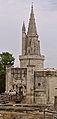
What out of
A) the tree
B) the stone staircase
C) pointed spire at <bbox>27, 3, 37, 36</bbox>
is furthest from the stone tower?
the stone staircase

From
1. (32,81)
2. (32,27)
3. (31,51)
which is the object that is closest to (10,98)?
(32,81)

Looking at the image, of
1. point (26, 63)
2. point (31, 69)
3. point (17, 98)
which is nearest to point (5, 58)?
point (26, 63)

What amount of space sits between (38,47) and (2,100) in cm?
1570

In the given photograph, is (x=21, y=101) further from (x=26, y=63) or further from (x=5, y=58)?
(x=5, y=58)

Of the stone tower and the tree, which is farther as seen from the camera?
the tree

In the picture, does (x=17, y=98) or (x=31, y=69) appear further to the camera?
(x=31, y=69)

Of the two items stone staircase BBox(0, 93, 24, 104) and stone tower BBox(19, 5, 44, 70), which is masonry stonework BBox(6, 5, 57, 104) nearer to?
stone tower BBox(19, 5, 44, 70)

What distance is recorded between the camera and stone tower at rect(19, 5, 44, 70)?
58.5 meters

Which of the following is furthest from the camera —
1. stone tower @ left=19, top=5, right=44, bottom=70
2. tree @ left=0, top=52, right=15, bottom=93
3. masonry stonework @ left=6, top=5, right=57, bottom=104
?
tree @ left=0, top=52, right=15, bottom=93

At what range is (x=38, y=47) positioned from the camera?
59250 mm

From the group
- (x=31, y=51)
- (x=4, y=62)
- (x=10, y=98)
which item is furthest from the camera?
(x=4, y=62)

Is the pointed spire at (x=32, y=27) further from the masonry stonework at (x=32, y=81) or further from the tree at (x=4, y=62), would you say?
the tree at (x=4, y=62)

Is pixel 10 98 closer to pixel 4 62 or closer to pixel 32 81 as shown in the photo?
pixel 32 81

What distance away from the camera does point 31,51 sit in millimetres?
58625
